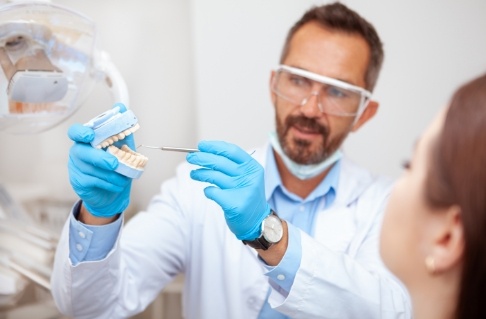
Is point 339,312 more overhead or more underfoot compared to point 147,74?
more underfoot

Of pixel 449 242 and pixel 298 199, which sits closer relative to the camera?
pixel 449 242

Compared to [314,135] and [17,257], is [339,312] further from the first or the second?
[17,257]

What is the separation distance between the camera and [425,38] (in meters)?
1.98

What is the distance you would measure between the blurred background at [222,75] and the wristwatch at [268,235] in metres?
0.94

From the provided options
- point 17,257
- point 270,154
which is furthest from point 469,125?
point 17,257

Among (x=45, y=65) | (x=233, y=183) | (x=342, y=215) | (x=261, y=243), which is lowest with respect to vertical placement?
(x=342, y=215)

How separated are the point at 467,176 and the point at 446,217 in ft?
0.35

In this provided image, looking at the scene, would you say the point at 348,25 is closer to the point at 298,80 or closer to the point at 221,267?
the point at 298,80

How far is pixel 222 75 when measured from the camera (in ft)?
6.61

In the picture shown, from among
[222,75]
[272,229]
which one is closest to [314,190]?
[272,229]

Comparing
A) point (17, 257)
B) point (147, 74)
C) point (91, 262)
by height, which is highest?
point (147, 74)

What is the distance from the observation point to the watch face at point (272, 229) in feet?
3.64

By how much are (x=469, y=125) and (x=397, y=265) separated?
0.29 metres

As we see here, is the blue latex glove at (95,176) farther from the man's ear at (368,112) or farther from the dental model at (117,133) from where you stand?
the man's ear at (368,112)
